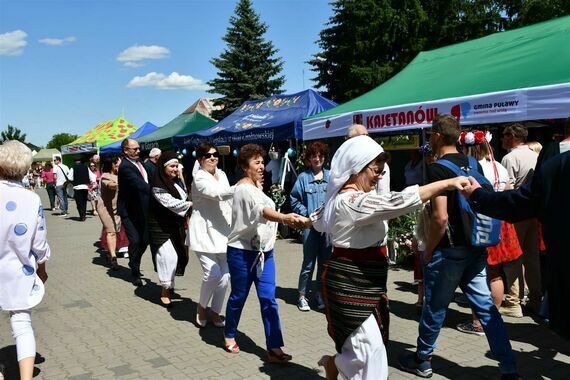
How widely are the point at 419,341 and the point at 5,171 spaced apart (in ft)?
10.8

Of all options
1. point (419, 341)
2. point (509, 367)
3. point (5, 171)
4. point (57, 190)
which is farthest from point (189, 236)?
point (57, 190)

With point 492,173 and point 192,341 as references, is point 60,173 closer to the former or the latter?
point 192,341

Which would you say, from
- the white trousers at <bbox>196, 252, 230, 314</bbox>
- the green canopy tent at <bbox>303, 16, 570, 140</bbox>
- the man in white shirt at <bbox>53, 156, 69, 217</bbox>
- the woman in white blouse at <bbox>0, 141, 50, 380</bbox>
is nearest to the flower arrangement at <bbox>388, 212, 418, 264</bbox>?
the green canopy tent at <bbox>303, 16, 570, 140</bbox>

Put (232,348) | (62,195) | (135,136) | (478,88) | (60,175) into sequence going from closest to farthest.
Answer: (232,348) < (478,88) < (60,175) < (62,195) < (135,136)

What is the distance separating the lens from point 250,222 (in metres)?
3.99

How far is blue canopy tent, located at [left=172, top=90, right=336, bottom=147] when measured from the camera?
11289 mm

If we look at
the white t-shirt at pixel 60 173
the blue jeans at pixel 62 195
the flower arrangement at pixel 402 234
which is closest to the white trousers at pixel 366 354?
the flower arrangement at pixel 402 234

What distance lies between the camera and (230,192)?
4.75 m

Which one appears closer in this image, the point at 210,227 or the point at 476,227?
the point at 476,227

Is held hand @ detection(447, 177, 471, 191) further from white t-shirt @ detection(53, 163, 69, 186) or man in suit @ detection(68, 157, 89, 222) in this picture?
white t-shirt @ detection(53, 163, 69, 186)

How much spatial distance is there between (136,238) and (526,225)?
4.93 m

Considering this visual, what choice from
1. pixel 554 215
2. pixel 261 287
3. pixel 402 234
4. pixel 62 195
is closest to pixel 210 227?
pixel 261 287

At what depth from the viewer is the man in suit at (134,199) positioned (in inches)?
269

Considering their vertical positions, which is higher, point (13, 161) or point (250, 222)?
point (13, 161)
